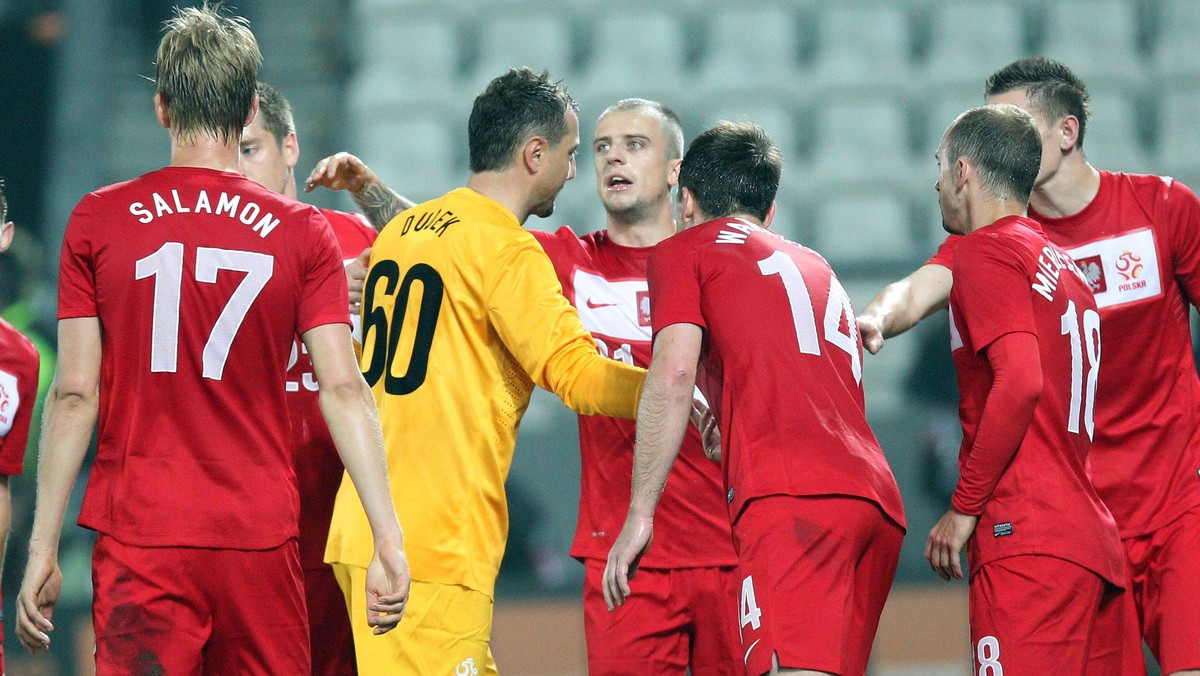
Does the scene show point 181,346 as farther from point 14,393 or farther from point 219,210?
point 14,393

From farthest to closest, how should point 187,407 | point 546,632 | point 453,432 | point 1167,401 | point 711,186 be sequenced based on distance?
point 546,632, point 1167,401, point 711,186, point 453,432, point 187,407

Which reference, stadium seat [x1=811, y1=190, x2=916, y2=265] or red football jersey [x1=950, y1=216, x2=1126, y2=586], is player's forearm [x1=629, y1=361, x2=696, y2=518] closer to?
red football jersey [x1=950, y1=216, x2=1126, y2=586]

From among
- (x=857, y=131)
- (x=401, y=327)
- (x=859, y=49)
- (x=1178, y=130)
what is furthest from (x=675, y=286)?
(x=1178, y=130)

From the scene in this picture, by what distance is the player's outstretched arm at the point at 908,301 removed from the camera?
441 cm

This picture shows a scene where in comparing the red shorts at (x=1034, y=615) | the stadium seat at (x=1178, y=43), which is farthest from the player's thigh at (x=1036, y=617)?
the stadium seat at (x=1178, y=43)

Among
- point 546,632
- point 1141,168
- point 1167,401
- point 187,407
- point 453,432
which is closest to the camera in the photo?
point 187,407

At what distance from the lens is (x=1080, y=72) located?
9.19 metres

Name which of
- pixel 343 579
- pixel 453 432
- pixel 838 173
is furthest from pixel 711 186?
pixel 838 173

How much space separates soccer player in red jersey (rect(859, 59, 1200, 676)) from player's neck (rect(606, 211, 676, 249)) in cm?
93

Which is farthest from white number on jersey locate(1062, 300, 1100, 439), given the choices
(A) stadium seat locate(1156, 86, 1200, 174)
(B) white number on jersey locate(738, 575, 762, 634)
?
(A) stadium seat locate(1156, 86, 1200, 174)

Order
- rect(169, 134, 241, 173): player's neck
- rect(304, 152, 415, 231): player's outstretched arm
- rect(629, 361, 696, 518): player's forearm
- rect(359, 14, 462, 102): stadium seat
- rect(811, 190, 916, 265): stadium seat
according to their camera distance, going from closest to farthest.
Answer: rect(169, 134, 241, 173): player's neck
rect(629, 361, 696, 518): player's forearm
rect(304, 152, 415, 231): player's outstretched arm
rect(811, 190, 916, 265): stadium seat
rect(359, 14, 462, 102): stadium seat

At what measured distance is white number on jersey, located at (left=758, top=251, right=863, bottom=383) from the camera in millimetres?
3523

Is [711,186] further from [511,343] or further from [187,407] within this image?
[187,407]

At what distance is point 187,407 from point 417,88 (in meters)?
6.74
